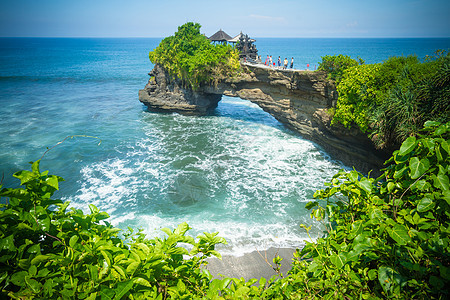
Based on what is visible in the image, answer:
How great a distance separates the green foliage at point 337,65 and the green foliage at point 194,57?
927 cm

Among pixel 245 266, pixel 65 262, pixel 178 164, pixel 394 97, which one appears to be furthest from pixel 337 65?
pixel 65 262

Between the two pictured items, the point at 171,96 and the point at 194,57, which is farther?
the point at 171,96

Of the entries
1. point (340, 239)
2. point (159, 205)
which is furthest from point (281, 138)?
point (340, 239)

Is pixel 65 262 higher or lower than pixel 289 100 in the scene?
lower

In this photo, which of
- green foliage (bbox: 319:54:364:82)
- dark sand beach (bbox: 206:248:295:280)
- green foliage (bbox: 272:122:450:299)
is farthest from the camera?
green foliage (bbox: 319:54:364:82)

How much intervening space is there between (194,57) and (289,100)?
34.9ft

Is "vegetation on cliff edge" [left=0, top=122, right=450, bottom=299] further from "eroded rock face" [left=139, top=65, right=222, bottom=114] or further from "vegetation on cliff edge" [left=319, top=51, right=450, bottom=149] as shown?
"eroded rock face" [left=139, top=65, right=222, bottom=114]

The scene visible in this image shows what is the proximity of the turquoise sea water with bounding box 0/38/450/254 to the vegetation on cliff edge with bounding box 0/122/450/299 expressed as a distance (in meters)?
3.84

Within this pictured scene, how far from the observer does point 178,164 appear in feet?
58.4

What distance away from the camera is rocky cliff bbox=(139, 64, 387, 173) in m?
16.6

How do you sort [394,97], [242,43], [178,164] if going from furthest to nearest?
[242,43]
[178,164]
[394,97]

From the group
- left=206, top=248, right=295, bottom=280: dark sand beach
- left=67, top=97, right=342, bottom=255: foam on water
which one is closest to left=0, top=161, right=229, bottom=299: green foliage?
left=67, top=97, right=342, bottom=255: foam on water

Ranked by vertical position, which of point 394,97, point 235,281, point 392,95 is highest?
point 392,95

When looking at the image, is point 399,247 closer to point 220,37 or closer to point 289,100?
point 289,100
